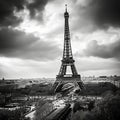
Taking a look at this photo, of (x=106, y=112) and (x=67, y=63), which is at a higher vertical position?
(x=67, y=63)

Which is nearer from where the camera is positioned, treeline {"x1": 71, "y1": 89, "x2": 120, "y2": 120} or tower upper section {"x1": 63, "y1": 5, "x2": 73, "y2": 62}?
treeline {"x1": 71, "y1": 89, "x2": 120, "y2": 120}

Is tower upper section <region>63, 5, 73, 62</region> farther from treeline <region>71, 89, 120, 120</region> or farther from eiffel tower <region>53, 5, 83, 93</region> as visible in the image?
treeline <region>71, 89, 120, 120</region>

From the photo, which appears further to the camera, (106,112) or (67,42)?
(67,42)

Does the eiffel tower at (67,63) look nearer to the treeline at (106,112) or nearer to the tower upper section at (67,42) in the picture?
the tower upper section at (67,42)

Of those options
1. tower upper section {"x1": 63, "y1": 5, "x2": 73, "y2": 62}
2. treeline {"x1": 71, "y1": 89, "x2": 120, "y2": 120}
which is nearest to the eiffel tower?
tower upper section {"x1": 63, "y1": 5, "x2": 73, "y2": 62}

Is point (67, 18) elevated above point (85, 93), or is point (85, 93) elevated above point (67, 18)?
point (67, 18)

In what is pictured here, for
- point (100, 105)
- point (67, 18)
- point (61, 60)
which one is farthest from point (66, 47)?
point (100, 105)

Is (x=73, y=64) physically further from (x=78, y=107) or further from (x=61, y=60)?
(x=78, y=107)

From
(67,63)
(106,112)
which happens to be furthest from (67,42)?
(106,112)

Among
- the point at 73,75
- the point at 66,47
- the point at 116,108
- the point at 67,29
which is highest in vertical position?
the point at 67,29

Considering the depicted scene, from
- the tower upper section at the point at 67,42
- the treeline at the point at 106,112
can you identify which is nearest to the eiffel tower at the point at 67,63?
the tower upper section at the point at 67,42

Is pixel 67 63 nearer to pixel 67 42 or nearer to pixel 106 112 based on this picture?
pixel 67 42
